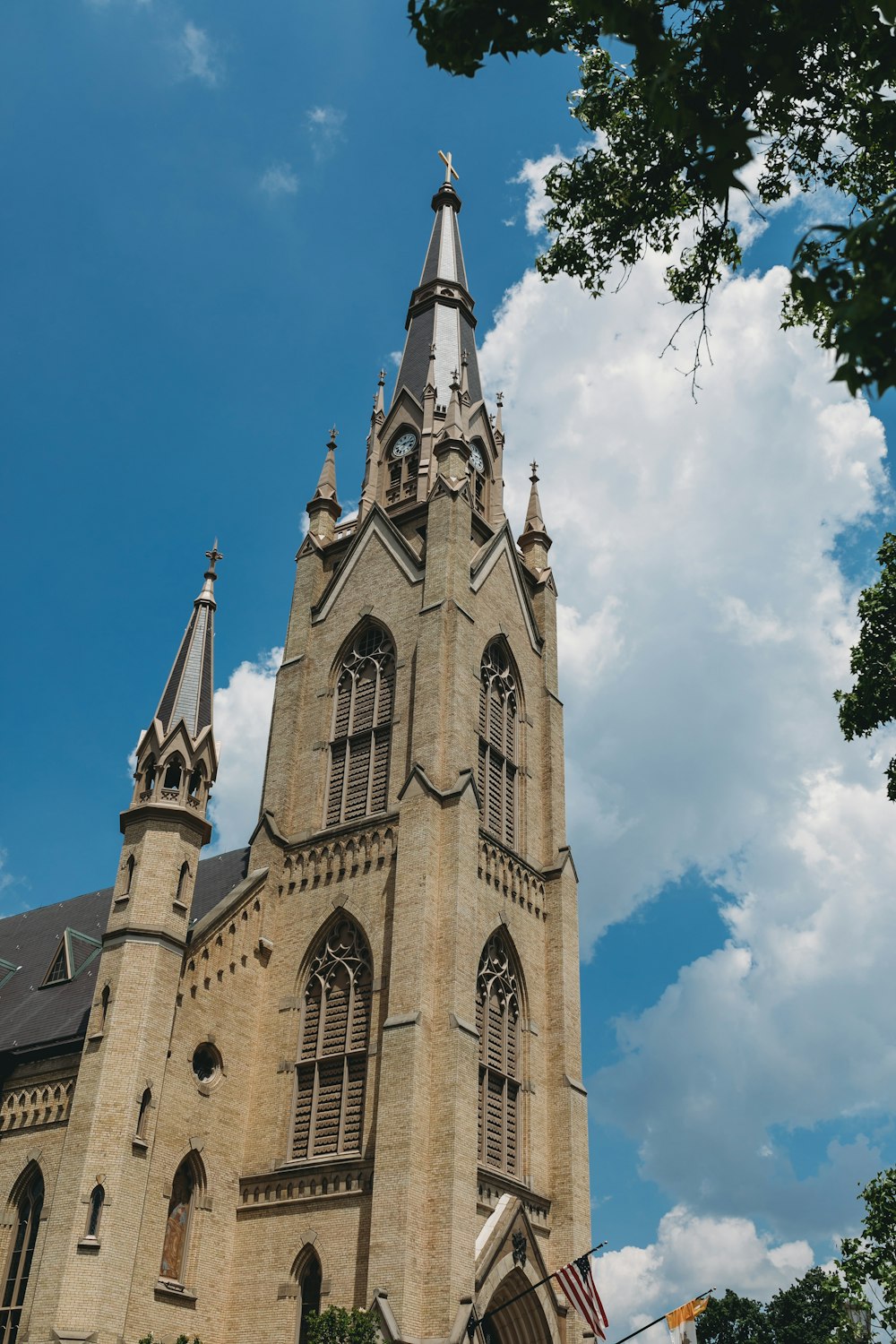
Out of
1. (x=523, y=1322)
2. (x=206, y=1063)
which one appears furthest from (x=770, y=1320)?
(x=206, y=1063)

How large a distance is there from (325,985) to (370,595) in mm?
10500

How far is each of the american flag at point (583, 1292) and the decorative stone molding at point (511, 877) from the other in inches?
327

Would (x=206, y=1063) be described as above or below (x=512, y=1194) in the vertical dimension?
above

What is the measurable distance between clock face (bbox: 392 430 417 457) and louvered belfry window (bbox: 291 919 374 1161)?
1574 centimetres

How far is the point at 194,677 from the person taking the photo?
95.2 ft

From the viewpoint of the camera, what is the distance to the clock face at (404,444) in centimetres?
3709

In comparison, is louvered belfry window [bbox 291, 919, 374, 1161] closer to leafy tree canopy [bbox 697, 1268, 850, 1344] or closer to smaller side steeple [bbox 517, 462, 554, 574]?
smaller side steeple [bbox 517, 462, 554, 574]

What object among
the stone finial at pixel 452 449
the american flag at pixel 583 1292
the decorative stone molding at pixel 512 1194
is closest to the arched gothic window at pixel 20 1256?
the decorative stone molding at pixel 512 1194

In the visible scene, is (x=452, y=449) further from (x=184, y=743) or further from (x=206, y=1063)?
(x=206, y=1063)

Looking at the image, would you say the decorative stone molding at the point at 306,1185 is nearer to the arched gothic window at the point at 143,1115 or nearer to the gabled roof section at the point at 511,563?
the arched gothic window at the point at 143,1115

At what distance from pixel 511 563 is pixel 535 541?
291 centimetres

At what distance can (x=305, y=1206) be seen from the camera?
2433 cm

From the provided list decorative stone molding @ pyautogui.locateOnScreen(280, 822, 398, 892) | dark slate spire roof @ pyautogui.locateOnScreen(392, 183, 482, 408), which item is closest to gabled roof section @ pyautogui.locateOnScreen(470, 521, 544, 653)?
dark slate spire roof @ pyautogui.locateOnScreen(392, 183, 482, 408)

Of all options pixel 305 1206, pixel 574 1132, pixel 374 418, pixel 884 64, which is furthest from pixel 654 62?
pixel 374 418
